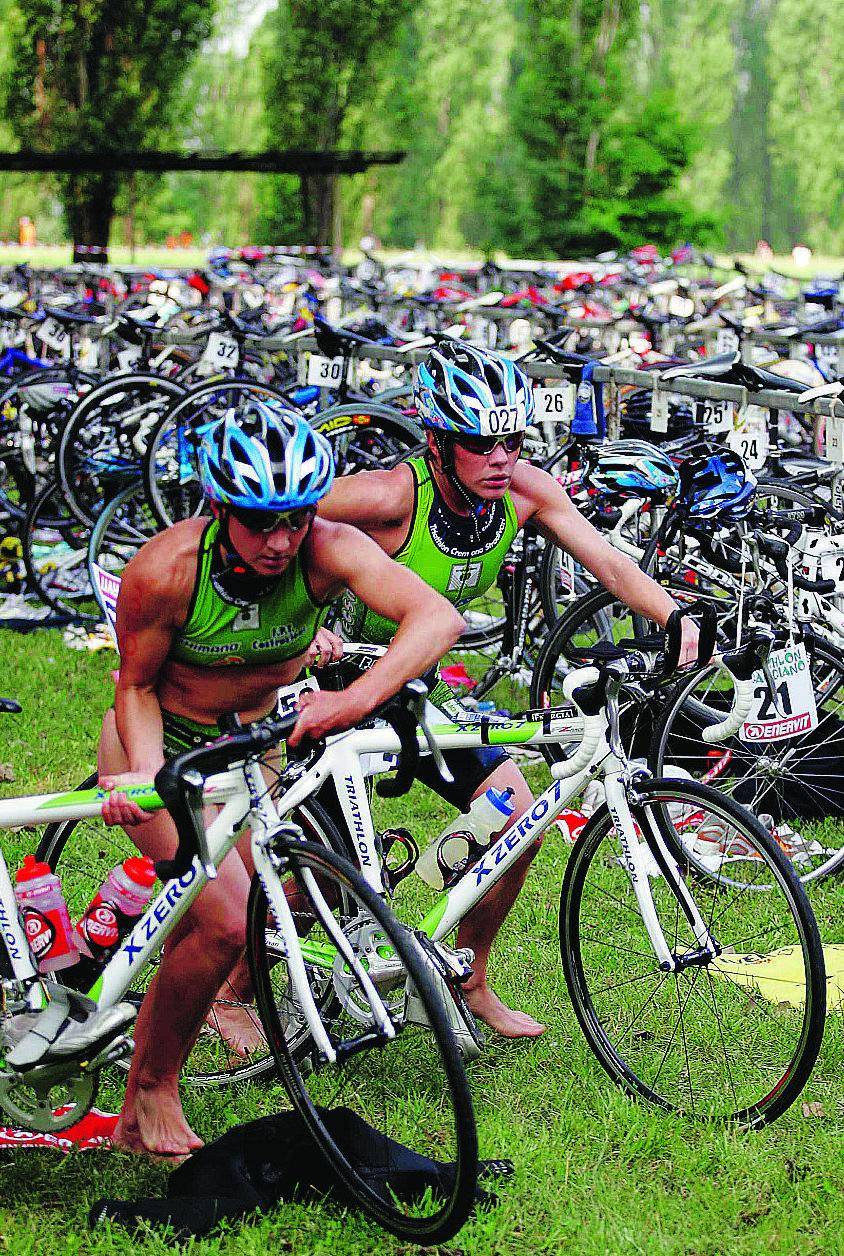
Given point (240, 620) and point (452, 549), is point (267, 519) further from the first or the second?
point (452, 549)

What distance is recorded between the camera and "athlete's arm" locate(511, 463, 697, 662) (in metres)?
4.11

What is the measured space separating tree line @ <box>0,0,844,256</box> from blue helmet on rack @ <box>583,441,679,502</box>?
105 ft

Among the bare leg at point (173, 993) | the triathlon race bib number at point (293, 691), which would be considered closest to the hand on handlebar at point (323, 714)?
the bare leg at point (173, 993)

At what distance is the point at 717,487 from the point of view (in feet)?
18.2

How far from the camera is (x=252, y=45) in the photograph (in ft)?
191

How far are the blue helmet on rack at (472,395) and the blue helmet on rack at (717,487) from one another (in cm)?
145

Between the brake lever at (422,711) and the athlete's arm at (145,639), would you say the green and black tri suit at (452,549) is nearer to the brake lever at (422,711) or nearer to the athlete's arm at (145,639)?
the brake lever at (422,711)

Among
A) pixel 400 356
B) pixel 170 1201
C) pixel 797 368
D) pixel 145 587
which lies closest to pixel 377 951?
pixel 170 1201

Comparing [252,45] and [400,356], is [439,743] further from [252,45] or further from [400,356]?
[252,45]

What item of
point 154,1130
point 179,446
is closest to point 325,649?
point 154,1130

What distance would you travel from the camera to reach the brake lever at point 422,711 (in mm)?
3283

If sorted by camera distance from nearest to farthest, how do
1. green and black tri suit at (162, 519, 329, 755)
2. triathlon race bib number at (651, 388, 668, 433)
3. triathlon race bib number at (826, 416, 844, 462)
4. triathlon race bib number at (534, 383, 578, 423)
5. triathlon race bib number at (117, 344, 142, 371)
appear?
1. green and black tri suit at (162, 519, 329, 755)
2. triathlon race bib number at (826, 416, 844, 462)
3. triathlon race bib number at (651, 388, 668, 433)
4. triathlon race bib number at (534, 383, 578, 423)
5. triathlon race bib number at (117, 344, 142, 371)

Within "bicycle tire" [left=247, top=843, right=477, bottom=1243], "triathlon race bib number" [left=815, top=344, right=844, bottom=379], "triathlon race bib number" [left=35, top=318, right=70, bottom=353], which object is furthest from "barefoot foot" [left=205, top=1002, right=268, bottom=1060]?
"triathlon race bib number" [left=35, top=318, right=70, bottom=353]

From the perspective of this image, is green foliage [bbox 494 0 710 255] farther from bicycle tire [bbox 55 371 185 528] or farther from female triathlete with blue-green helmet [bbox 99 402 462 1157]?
female triathlete with blue-green helmet [bbox 99 402 462 1157]
